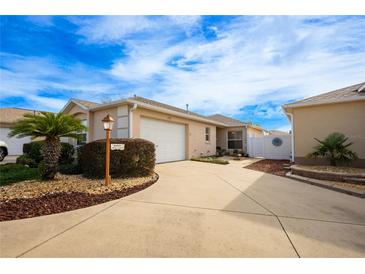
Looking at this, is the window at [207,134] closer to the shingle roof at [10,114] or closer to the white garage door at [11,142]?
the shingle roof at [10,114]

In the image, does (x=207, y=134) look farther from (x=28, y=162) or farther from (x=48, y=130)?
(x=28, y=162)

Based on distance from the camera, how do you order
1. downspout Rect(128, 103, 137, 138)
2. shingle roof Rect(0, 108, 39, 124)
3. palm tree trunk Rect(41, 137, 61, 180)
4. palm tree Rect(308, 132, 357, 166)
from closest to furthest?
palm tree trunk Rect(41, 137, 61, 180) < palm tree Rect(308, 132, 357, 166) < downspout Rect(128, 103, 137, 138) < shingle roof Rect(0, 108, 39, 124)

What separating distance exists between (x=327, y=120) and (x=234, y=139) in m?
9.44

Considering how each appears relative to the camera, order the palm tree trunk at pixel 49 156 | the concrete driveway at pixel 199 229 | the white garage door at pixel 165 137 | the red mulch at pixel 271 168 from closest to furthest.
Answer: the concrete driveway at pixel 199 229 < the palm tree trunk at pixel 49 156 < the red mulch at pixel 271 168 < the white garage door at pixel 165 137

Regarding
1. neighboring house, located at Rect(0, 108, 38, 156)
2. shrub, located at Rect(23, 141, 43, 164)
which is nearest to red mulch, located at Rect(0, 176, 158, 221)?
shrub, located at Rect(23, 141, 43, 164)

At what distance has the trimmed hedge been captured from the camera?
654cm

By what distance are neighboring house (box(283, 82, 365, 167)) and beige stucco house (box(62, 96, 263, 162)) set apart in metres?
6.19

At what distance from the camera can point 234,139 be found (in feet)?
58.3

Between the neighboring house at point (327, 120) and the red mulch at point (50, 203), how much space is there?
8.60 meters

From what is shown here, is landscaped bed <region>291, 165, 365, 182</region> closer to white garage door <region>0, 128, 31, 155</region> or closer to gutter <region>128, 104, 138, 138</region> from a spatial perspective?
gutter <region>128, 104, 138, 138</region>

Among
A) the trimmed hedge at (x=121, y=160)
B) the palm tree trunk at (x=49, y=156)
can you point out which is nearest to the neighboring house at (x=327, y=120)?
the trimmed hedge at (x=121, y=160)

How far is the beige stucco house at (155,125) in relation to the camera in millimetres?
9070

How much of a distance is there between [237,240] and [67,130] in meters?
6.05
